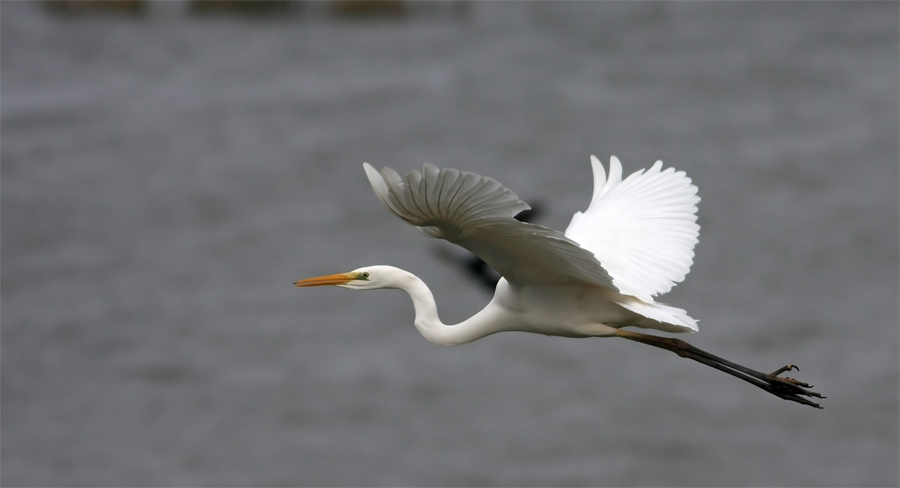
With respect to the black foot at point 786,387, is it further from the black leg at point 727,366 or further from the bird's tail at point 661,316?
the bird's tail at point 661,316

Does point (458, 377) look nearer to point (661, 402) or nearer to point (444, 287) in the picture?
point (444, 287)

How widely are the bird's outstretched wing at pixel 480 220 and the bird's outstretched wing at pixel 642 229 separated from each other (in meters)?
0.51

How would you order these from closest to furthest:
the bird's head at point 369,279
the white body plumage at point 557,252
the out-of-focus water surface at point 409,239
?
the white body plumage at point 557,252, the bird's head at point 369,279, the out-of-focus water surface at point 409,239

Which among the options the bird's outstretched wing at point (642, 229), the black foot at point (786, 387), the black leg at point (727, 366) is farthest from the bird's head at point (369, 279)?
the black foot at point (786, 387)

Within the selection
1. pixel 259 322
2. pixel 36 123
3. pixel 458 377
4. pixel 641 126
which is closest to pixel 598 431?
pixel 458 377

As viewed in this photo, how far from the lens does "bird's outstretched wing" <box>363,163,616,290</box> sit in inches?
156

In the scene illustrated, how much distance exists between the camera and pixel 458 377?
2258 centimetres

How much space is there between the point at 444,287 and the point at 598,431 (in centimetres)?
416

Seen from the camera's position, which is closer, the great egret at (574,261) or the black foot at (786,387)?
the great egret at (574,261)

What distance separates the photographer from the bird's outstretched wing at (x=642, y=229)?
548 centimetres

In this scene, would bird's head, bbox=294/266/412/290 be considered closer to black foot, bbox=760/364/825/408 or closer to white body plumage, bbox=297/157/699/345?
white body plumage, bbox=297/157/699/345

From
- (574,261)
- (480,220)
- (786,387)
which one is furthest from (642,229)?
(480,220)

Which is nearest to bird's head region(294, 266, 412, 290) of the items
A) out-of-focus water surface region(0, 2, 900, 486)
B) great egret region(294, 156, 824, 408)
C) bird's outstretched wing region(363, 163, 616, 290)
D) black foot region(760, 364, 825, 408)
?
great egret region(294, 156, 824, 408)

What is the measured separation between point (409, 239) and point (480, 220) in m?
20.5
